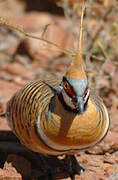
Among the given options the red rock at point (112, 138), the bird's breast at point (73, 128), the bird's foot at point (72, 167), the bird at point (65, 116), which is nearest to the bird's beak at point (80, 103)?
the bird at point (65, 116)

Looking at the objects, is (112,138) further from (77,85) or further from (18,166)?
(77,85)

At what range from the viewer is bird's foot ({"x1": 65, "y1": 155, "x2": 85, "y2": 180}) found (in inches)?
129

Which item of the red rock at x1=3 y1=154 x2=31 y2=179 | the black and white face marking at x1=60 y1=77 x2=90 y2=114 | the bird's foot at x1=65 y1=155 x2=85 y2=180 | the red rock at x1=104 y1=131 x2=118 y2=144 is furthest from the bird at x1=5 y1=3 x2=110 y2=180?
the red rock at x1=104 y1=131 x2=118 y2=144

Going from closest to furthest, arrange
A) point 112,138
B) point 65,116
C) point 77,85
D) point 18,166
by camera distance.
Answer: point 77,85, point 65,116, point 18,166, point 112,138

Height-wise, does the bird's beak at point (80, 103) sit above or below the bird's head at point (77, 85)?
below

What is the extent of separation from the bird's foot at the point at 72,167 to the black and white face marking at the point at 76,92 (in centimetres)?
103

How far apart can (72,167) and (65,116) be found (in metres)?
0.91

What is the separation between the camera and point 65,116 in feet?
8.48

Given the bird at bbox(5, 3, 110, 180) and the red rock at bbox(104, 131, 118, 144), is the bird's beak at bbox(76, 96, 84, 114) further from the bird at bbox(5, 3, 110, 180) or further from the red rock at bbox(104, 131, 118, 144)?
the red rock at bbox(104, 131, 118, 144)

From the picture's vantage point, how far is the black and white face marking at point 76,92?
7.65ft

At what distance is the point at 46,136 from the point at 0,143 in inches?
41.7

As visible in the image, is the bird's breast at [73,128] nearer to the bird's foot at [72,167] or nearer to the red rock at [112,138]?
the bird's foot at [72,167]

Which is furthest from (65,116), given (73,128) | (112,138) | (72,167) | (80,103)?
(112,138)

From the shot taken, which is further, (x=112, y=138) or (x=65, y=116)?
(x=112, y=138)
